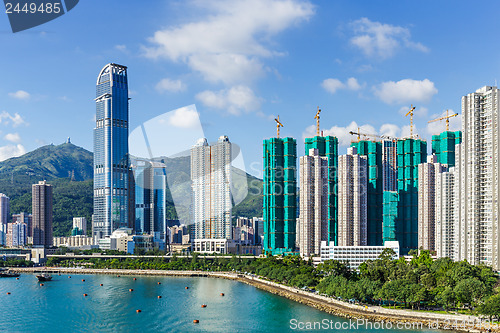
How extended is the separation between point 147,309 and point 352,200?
29674 mm

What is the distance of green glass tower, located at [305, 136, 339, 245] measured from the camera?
56.8m

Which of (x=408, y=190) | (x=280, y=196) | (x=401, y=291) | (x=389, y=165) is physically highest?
(x=389, y=165)

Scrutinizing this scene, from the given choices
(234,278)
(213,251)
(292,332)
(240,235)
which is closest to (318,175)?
(234,278)

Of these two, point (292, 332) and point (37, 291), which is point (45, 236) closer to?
point (37, 291)

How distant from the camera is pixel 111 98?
3691 inches

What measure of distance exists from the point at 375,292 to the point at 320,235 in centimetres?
2781

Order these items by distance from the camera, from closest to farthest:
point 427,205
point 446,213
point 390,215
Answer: point 446,213
point 427,205
point 390,215

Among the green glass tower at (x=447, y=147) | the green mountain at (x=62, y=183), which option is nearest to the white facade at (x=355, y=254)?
the green mountain at (x=62, y=183)

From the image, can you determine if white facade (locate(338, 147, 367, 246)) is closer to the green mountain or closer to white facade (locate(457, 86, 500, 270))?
the green mountain

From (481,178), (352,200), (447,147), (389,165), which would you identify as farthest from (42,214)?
(481,178)

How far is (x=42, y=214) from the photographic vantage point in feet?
269

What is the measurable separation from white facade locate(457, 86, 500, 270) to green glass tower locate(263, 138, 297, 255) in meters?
25.4

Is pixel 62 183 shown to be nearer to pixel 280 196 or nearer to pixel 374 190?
pixel 280 196

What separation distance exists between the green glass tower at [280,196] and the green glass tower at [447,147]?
1648 centimetres
